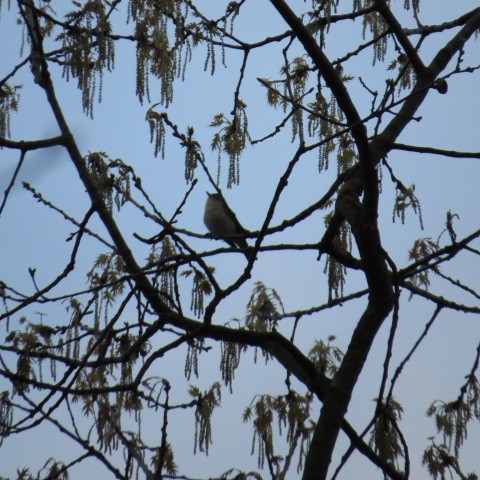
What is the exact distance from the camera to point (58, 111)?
446cm

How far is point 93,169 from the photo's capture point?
207 inches

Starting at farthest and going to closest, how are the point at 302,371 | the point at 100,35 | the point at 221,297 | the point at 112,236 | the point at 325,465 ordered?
the point at 100,35, the point at 112,236, the point at 302,371, the point at 221,297, the point at 325,465

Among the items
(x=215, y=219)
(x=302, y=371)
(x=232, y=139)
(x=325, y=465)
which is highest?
(x=215, y=219)

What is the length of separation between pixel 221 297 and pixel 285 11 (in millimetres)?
1124

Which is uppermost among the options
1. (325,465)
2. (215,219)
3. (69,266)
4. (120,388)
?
(215,219)

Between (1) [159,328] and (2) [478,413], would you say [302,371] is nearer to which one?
(1) [159,328]

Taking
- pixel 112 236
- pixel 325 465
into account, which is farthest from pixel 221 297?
pixel 112 236

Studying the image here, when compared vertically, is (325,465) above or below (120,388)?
below

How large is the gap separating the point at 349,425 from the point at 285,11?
164 cm

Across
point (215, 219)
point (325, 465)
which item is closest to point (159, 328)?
point (325, 465)

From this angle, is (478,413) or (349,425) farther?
(478,413)

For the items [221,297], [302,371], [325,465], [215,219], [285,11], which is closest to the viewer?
[325,465]

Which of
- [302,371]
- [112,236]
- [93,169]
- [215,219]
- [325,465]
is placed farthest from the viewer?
[215,219]

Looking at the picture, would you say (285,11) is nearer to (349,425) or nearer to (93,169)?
(349,425)
